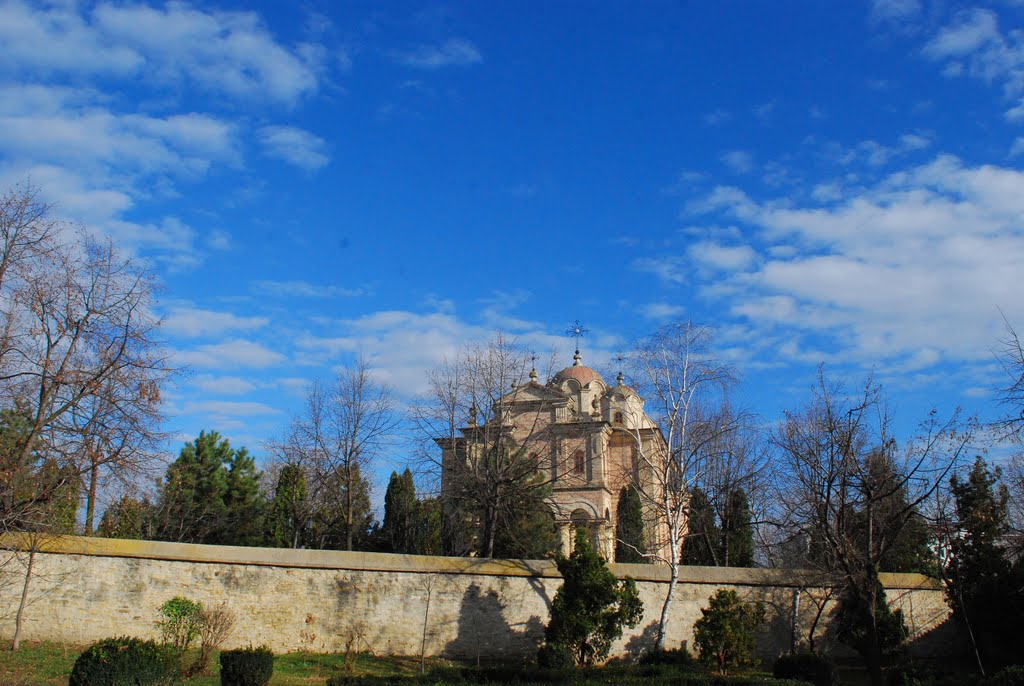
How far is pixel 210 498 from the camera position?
29.2 meters

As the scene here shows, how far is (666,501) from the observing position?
1916 centimetres

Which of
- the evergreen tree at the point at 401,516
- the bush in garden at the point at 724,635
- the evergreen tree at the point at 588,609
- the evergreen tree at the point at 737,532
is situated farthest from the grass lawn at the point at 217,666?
the evergreen tree at the point at 737,532

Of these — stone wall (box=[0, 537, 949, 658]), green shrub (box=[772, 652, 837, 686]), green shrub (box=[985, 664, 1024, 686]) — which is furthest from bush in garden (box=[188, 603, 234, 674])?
green shrub (box=[985, 664, 1024, 686])

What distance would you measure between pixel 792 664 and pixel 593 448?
68.0ft

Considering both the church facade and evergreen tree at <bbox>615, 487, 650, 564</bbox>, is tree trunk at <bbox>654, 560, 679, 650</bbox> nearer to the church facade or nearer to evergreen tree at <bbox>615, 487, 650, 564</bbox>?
evergreen tree at <bbox>615, 487, 650, 564</bbox>

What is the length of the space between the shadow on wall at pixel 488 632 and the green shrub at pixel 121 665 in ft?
24.1

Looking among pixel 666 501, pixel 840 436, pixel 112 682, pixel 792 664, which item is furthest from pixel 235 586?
pixel 840 436

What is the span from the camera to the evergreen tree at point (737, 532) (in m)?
26.8

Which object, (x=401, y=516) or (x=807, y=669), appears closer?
(x=807, y=669)

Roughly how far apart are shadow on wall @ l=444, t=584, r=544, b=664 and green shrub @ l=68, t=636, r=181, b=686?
7.34 meters

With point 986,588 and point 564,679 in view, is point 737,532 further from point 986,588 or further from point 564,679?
point 564,679

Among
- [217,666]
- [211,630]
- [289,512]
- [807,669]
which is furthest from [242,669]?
[289,512]

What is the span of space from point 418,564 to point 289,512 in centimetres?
1272

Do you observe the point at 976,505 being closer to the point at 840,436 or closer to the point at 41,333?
the point at 840,436
